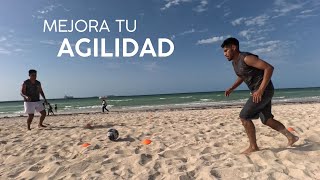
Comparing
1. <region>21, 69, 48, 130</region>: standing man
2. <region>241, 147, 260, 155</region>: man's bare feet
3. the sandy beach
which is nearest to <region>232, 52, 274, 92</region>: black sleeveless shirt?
<region>241, 147, 260, 155</region>: man's bare feet

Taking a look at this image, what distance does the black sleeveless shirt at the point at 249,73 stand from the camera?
4.26 meters

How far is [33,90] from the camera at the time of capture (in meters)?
8.73

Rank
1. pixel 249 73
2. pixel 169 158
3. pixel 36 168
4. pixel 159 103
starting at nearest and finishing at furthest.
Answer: pixel 249 73 < pixel 36 168 < pixel 169 158 < pixel 159 103

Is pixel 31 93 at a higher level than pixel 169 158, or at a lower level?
higher

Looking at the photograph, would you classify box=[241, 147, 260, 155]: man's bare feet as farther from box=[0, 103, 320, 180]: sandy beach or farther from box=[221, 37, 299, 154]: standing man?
box=[0, 103, 320, 180]: sandy beach

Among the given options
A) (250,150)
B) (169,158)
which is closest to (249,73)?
(250,150)

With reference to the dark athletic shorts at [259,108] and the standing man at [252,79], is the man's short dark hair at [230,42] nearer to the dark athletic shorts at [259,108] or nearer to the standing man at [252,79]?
the standing man at [252,79]

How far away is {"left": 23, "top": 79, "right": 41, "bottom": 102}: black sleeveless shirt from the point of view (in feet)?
28.3

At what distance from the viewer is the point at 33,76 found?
8.62m

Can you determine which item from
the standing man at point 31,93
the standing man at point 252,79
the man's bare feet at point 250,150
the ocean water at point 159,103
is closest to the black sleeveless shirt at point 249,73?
the standing man at point 252,79

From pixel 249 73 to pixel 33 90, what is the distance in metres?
6.82

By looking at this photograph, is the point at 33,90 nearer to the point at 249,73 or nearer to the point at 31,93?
the point at 31,93

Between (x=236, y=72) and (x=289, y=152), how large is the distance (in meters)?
1.47

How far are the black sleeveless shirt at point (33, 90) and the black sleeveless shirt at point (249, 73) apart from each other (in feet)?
21.5
